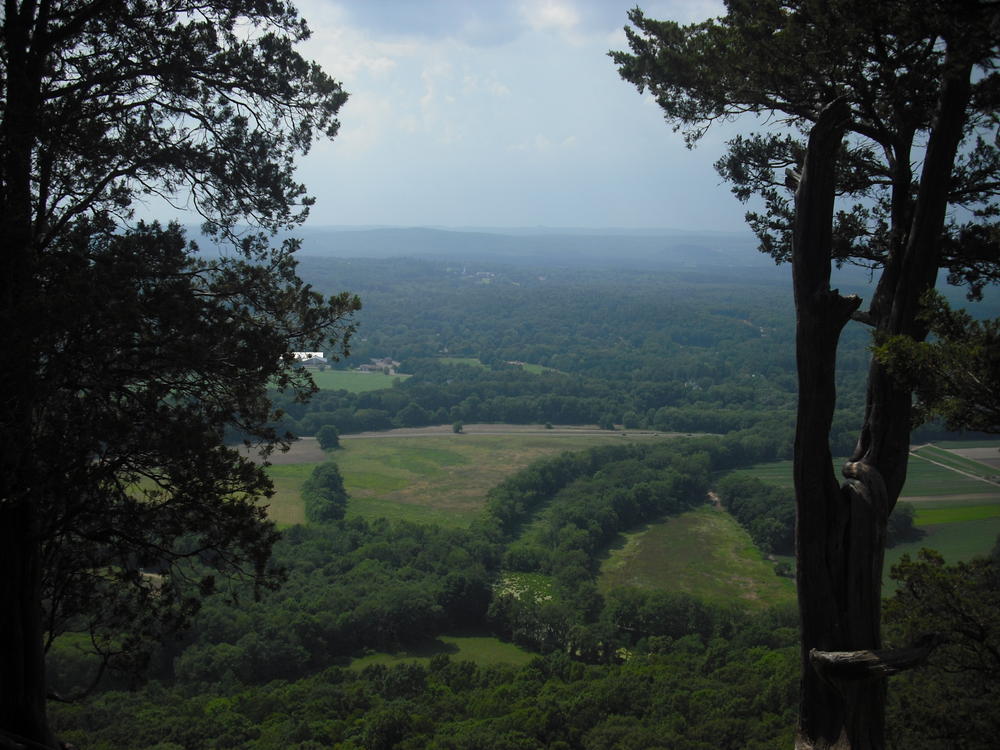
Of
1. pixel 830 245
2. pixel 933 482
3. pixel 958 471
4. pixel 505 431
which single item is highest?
pixel 830 245

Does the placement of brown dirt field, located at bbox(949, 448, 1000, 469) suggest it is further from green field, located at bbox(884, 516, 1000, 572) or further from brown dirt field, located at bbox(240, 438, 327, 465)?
brown dirt field, located at bbox(240, 438, 327, 465)

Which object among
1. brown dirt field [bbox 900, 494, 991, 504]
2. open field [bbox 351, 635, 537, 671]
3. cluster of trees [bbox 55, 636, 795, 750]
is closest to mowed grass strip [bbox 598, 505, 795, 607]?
open field [bbox 351, 635, 537, 671]

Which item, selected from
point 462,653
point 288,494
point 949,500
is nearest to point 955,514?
point 949,500

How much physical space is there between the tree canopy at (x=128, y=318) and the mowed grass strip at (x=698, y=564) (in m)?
26.6

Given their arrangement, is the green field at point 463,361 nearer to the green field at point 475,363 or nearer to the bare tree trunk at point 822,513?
the green field at point 475,363

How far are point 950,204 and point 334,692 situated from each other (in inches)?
718

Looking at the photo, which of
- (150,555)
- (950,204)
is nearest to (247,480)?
(150,555)

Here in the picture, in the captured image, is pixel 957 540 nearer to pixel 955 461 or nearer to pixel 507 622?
pixel 955 461

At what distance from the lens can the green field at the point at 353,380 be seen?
7050 centimetres

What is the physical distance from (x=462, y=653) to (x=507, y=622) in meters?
2.39

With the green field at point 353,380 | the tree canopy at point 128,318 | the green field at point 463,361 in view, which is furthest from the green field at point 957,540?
the green field at point 463,361

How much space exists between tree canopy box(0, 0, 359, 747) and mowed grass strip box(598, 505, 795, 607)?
1047 inches

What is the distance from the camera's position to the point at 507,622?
26.9 meters

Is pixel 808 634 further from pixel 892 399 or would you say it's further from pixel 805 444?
pixel 892 399
